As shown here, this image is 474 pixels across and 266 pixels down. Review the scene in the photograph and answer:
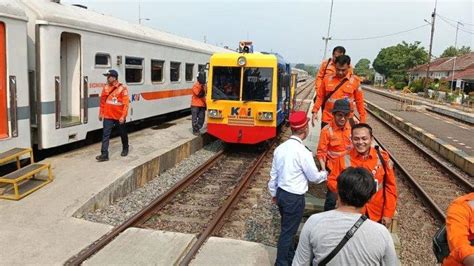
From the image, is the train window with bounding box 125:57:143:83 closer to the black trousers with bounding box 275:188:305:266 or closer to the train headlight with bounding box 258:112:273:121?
A: the train headlight with bounding box 258:112:273:121

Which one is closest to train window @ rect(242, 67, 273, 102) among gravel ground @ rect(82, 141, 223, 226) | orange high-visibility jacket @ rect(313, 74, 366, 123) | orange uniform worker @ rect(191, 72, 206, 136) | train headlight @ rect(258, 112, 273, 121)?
train headlight @ rect(258, 112, 273, 121)

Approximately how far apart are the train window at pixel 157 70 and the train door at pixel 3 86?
5831 mm

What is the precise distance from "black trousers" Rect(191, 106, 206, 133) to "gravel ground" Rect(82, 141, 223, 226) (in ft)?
4.15

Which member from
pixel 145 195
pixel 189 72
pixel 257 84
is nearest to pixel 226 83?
pixel 257 84

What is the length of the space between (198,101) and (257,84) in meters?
2.02

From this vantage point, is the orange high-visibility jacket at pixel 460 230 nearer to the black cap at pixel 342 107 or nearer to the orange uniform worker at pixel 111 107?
the black cap at pixel 342 107

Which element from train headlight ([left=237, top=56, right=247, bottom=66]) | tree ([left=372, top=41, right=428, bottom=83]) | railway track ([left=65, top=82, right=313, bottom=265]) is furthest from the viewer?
tree ([left=372, top=41, right=428, bottom=83])

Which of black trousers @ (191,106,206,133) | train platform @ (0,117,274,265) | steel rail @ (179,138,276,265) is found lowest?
steel rail @ (179,138,276,265)

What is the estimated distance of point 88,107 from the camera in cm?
895

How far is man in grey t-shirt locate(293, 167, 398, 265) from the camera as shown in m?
2.32

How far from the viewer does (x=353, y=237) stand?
233cm

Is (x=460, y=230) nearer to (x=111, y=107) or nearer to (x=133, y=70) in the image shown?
(x=111, y=107)

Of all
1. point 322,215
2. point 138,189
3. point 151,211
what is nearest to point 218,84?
point 138,189

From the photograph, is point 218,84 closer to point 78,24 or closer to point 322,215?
point 78,24
